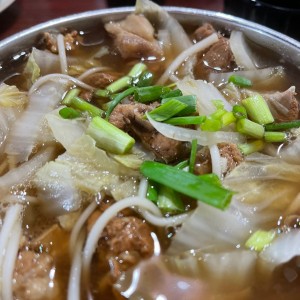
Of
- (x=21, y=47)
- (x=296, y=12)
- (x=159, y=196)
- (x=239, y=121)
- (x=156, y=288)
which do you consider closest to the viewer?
(x=156, y=288)

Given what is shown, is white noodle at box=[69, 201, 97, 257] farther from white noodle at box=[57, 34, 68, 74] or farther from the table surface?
the table surface

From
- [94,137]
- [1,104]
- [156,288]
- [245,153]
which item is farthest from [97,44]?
[156,288]

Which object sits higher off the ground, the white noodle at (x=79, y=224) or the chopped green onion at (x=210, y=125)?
the chopped green onion at (x=210, y=125)

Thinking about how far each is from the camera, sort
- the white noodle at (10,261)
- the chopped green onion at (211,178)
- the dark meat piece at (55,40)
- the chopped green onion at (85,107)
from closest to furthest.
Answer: the white noodle at (10,261), the chopped green onion at (211,178), the chopped green onion at (85,107), the dark meat piece at (55,40)

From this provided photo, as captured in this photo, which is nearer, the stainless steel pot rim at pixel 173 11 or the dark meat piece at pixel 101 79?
the dark meat piece at pixel 101 79

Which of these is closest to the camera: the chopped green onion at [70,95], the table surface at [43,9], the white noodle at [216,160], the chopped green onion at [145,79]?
the white noodle at [216,160]

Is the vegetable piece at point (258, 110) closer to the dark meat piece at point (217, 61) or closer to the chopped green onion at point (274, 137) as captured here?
the chopped green onion at point (274, 137)

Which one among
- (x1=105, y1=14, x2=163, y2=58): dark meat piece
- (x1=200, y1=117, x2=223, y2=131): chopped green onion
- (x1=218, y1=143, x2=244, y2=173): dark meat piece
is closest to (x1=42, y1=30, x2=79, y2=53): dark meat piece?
(x1=105, y1=14, x2=163, y2=58): dark meat piece

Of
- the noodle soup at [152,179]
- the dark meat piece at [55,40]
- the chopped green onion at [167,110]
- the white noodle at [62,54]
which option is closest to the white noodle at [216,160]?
the noodle soup at [152,179]

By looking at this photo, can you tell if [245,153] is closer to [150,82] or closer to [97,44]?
[150,82]
